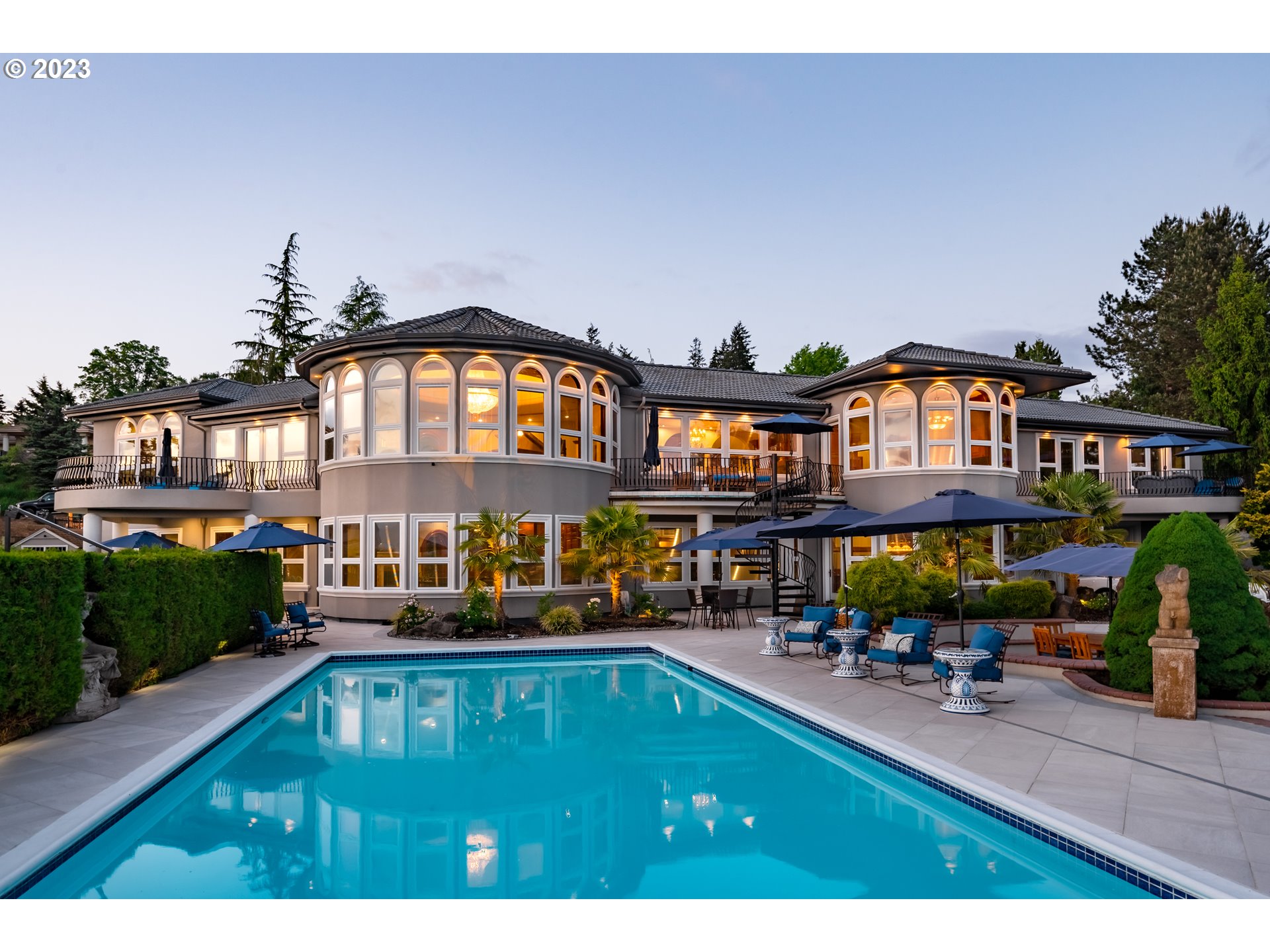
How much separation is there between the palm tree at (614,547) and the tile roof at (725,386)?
5698mm

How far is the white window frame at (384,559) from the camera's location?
59.2 feet

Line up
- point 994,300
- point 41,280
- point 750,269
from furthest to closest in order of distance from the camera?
point 994,300 < point 750,269 < point 41,280

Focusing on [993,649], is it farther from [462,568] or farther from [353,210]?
[353,210]

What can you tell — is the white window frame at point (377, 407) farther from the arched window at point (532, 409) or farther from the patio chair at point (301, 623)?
the patio chair at point (301, 623)

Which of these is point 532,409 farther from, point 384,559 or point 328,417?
point 328,417

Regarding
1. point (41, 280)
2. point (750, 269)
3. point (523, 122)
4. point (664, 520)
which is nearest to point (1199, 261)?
point (750, 269)

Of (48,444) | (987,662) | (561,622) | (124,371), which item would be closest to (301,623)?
(561,622)

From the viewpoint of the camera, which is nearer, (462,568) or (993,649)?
(993,649)


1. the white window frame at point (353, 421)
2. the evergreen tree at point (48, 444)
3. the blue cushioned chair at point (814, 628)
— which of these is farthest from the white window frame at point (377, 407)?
the evergreen tree at point (48, 444)

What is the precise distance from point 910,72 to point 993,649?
10389mm

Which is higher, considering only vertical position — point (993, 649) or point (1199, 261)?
point (1199, 261)

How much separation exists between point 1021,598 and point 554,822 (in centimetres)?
1285

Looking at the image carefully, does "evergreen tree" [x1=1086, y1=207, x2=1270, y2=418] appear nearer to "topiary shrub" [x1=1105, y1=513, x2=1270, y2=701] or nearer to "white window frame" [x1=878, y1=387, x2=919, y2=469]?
"white window frame" [x1=878, y1=387, x2=919, y2=469]
